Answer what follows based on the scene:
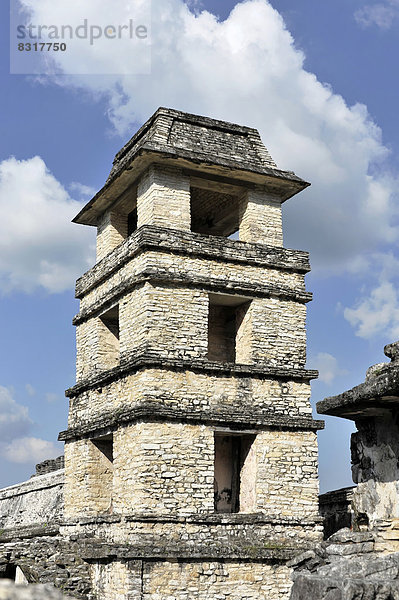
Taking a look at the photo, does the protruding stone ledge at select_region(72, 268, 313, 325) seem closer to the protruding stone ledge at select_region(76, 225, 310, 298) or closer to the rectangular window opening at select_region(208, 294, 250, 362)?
the protruding stone ledge at select_region(76, 225, 310, 298)

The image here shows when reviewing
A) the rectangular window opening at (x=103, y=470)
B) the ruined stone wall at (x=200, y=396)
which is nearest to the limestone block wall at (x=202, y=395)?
the ruined stone wall at (x=200, y=396)

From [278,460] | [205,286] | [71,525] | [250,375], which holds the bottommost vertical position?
[71,525]

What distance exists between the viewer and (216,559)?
13.3m

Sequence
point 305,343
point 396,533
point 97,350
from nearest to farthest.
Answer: point 396,533, point 305,343, point 97,350

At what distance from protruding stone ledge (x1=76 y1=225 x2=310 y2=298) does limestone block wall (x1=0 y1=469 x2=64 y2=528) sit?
6288 millimetres

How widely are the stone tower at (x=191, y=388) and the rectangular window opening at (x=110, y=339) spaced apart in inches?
1.4

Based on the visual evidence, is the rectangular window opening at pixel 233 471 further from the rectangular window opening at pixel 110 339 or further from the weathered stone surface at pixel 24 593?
the weathered stone surface at pixel 24 593

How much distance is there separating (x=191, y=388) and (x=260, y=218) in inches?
172

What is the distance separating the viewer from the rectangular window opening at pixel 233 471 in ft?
47.9

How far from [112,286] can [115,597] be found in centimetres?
644

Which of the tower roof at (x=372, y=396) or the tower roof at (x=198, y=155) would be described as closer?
the tower roof at (x=372, y=396)

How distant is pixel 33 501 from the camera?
20.8 m

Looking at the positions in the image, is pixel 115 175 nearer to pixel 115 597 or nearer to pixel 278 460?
pixel 278 460

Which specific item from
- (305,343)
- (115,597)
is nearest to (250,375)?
(305,343)
